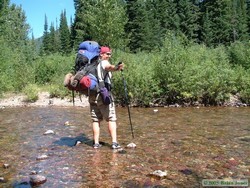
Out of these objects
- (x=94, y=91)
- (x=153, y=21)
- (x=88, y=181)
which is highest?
(x=153, y=21)

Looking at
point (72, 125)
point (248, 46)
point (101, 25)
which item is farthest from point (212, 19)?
point (72, 125)

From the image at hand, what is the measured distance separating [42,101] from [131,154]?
14.7 metres

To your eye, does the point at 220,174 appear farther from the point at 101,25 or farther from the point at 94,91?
the point at 101,25

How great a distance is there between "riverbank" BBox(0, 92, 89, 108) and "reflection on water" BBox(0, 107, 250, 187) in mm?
8034

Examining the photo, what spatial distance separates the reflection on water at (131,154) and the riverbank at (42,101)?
26.4 feet

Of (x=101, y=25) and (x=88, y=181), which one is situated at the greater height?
(x=101, y=25)

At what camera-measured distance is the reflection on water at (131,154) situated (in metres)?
5.51

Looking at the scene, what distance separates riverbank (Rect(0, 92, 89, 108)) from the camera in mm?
19430

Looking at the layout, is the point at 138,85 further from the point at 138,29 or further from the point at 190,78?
the point at 138,29

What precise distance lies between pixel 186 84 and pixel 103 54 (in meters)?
10.1

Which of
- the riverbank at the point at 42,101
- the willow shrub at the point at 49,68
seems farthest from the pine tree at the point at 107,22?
the riverbank at the point at 42,101

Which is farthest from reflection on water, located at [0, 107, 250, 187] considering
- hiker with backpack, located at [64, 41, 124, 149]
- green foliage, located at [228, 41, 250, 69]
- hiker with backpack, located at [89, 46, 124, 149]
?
green foliage, located at [228, 41, 250, 69]

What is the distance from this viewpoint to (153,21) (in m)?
68.4

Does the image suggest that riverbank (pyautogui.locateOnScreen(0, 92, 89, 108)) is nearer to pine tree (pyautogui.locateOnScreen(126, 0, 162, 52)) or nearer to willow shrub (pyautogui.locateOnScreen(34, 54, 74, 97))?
willow shrub (pyautogui.locateOnScreen(34, 54, 74, 97))
